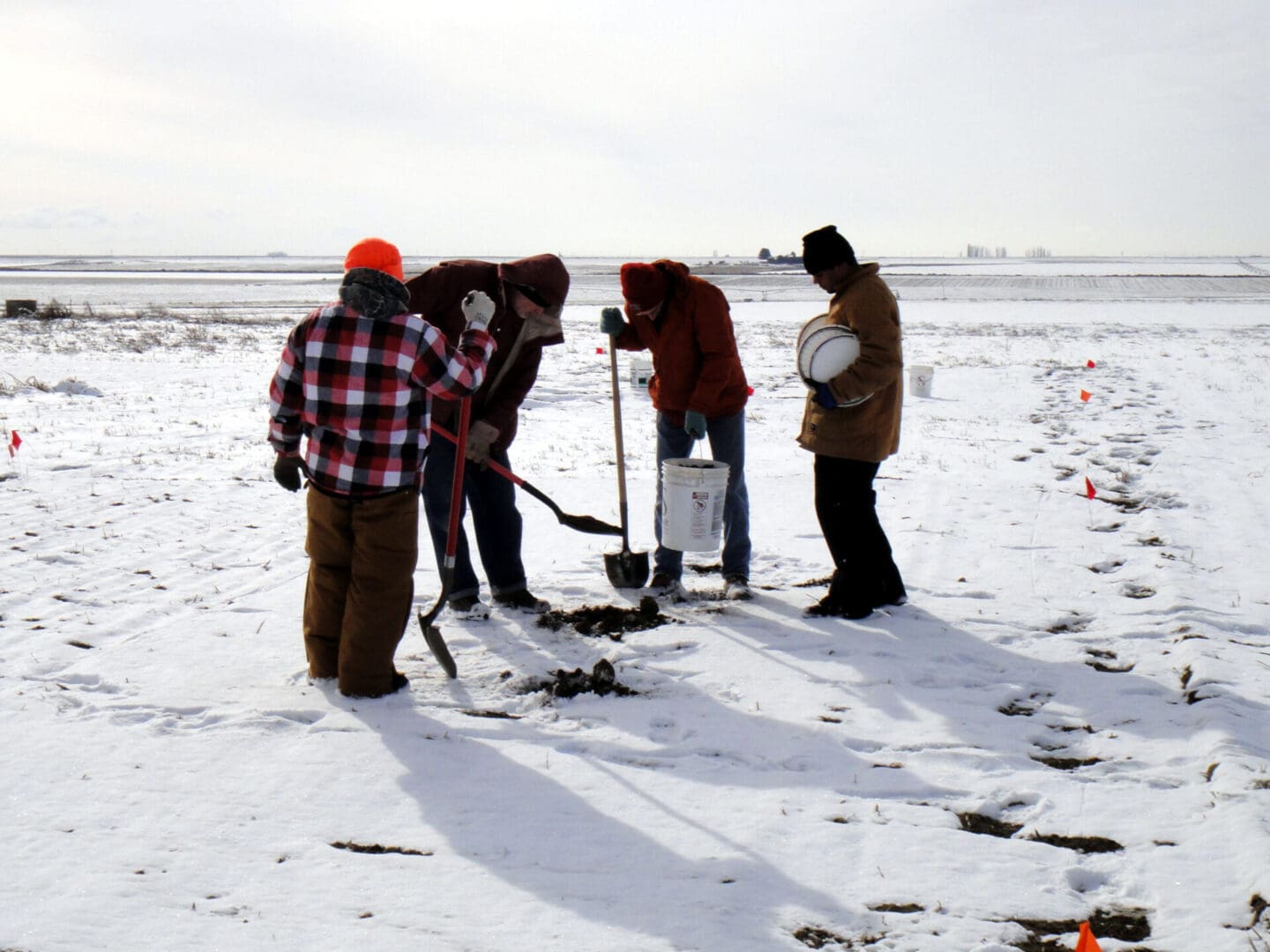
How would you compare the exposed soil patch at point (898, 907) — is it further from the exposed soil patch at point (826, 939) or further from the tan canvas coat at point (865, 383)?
the tan canvas coat at point (865, 383)

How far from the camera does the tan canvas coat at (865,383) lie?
4816 mm

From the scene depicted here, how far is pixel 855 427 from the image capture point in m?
4.98

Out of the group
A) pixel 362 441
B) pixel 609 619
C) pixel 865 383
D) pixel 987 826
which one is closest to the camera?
pixel 987 826

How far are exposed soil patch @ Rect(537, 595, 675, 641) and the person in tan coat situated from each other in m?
0.84

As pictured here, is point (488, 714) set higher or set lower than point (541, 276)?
lower

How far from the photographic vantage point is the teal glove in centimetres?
547

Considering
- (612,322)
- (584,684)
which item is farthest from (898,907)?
(612,322)

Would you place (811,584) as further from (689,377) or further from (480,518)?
(480,518)

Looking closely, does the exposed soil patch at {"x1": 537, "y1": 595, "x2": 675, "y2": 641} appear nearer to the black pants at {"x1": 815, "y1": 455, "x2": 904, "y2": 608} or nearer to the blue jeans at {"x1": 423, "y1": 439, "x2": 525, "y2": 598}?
the blue jeans at {"x1": 423, "y1": 439, "x2": 525, "y2": 598}

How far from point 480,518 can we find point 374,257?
1797 mm

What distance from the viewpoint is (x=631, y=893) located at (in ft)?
9.40

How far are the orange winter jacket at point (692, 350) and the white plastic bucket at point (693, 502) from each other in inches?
13.8

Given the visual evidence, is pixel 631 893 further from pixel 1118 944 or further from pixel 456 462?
pixel 456 462

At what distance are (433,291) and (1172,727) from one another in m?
3.66
